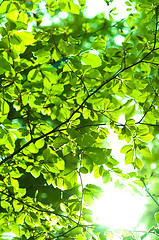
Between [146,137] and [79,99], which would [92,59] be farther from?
[146,137]

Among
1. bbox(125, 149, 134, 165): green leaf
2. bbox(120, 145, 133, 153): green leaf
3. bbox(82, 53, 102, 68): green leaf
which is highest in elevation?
bbox(82, 53, 102, 68): green leaf

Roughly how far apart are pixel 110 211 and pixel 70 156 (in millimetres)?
762

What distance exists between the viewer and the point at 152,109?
1.52 m

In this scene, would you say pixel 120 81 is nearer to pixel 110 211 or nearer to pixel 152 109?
pixel 152 109

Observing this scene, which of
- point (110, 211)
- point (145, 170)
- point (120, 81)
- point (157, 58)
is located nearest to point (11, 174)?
point (110, 211)

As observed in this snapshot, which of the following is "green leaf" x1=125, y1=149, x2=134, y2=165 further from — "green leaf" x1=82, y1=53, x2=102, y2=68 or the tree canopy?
"green leaf" x1=82, y1=53, x2=102, y2=68

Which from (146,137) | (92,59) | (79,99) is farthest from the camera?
(79,99)

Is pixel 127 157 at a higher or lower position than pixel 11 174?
lower

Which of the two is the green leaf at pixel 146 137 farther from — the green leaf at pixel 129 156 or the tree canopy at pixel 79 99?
the green leaf at pixel 129 156

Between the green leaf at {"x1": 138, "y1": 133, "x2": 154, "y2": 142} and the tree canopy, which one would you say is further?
the green leaf at {"x1": 138, "y1": 133, "x2": 154, "y2": 142}

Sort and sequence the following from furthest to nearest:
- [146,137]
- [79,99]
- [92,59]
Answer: [79,99]
[146,137]
[92,59]

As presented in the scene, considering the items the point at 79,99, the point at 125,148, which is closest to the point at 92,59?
the point at 79,99

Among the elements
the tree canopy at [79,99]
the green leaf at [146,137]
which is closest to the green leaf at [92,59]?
the tree canopy at [79,99]

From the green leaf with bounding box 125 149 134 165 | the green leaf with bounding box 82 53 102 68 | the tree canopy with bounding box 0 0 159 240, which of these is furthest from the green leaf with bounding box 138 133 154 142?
the green leaf with bounding box 82 53 102 68
